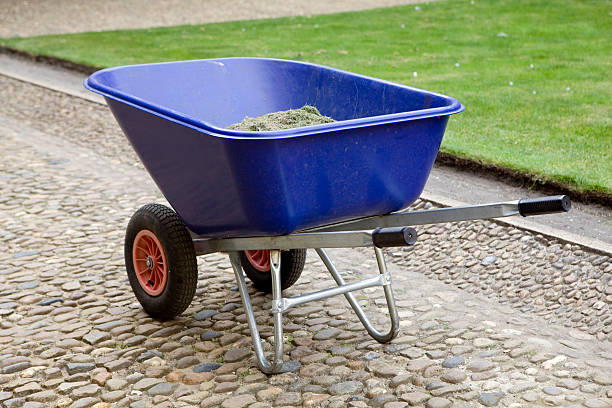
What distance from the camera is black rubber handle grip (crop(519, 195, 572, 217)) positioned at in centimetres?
260

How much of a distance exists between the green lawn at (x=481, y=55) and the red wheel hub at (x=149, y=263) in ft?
7.95

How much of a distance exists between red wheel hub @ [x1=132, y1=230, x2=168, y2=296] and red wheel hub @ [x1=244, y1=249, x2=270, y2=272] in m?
0.50

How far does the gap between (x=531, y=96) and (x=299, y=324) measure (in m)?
3.94

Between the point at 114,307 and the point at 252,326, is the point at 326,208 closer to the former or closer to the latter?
the point at 252,326

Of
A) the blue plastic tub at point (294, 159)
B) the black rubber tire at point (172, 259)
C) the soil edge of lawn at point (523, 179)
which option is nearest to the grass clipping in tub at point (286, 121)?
the blue plastic tub at point (294, 159)

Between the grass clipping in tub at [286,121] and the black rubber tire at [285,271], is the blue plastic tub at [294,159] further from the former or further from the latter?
the black rubber tire at [285,271]

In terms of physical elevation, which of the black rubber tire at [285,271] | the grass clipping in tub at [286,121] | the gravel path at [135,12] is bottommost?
the black rubber tire at [285,271]

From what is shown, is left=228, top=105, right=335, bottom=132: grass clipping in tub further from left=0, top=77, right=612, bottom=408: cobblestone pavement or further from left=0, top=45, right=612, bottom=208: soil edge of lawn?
left=0, top=45, right=612, bottom=208: soil edge of lawn

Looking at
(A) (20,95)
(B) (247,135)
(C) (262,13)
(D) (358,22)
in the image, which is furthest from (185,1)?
(B) (247,135)

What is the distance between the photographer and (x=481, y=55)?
8656mm

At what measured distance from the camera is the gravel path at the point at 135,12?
41.4 ft

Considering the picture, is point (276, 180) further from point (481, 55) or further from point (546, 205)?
point (481, 55)

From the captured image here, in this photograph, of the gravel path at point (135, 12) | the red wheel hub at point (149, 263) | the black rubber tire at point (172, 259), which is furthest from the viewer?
the gravel path at point (135, 12)

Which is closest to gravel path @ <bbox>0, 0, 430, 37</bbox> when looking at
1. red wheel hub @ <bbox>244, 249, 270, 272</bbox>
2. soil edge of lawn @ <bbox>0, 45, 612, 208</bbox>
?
soil edge of lawn @ <bbox>0, 45, 612, 208</bbox>
